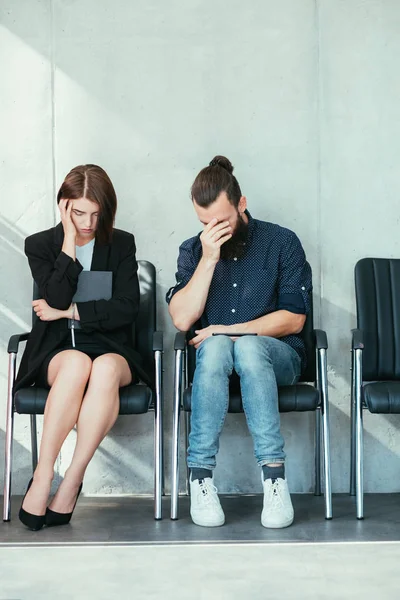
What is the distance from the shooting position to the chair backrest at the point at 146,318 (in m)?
4.04

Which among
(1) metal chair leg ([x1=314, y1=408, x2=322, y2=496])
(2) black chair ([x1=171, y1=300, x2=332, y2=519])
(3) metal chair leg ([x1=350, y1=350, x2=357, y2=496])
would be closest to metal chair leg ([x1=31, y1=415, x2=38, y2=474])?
(2) black chair ([x1=171, y1=300, x2=332, y2=519])

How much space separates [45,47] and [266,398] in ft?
6.68

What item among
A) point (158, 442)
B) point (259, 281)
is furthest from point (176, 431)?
point (259, 281)

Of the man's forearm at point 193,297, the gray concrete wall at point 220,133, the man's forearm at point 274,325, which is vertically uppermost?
the gray concrete wall at point 220,133

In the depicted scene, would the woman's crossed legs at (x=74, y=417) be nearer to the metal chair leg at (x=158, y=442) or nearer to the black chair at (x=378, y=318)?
the metal chair leg at (x=158, y=442)

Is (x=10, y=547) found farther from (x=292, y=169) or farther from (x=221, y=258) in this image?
(x=292, y=169)

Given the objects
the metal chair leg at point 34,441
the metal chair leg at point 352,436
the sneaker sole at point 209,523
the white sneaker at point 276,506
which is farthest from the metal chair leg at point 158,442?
the metal chair leg at point 352,436

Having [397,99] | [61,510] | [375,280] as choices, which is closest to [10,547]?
[61,510]

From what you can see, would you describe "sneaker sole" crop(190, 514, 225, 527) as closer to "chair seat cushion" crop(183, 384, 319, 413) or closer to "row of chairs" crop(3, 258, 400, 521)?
"row of chairs" crop(3, 258, 400, 521)

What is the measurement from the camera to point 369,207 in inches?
169

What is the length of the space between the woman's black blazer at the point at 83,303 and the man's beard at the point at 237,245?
15.6 inches

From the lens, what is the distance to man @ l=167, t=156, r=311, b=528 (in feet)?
11.3

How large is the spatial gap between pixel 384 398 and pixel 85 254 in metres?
1.39

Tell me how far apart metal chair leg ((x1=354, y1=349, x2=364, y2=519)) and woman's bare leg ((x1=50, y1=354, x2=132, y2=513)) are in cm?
97
